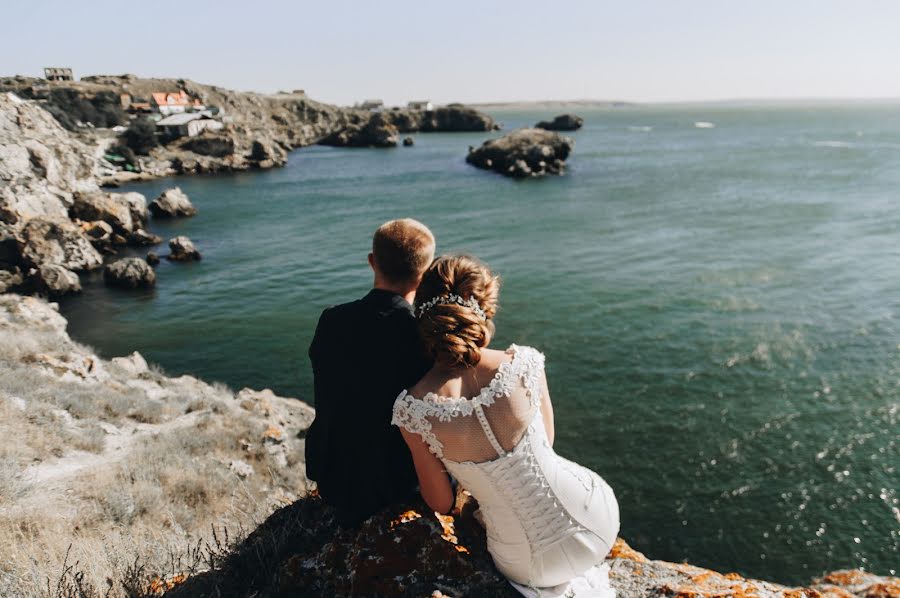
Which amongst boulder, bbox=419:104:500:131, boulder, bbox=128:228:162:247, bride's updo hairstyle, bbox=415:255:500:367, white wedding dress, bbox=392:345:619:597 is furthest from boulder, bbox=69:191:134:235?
boulder, bbox=419:104:500:131

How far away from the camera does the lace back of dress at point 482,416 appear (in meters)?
3.04

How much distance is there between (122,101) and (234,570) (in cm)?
10672

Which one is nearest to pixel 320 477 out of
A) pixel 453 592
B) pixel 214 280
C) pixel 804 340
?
pixel 453 592

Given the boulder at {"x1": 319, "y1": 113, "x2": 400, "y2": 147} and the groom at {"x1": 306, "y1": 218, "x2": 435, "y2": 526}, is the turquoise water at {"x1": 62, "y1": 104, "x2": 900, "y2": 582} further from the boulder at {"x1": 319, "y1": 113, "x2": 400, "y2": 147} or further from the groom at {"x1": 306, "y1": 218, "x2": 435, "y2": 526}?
the boulder at {"x1": 319, "y1": 113, "x2": 400, "y2": 147}

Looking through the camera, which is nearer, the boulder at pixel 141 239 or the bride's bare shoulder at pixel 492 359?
the bride's bare shoulder at pixel 492 359

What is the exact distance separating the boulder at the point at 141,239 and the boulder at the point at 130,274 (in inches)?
265

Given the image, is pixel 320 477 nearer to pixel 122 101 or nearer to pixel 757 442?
pixel 757 442

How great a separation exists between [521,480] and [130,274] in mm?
26672

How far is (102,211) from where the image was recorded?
106ft

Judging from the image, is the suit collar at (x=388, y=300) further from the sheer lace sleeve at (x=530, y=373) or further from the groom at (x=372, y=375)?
the sheer lace sleeve at (x=530, y=373)

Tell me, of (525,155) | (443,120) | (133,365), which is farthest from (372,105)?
(133,365)

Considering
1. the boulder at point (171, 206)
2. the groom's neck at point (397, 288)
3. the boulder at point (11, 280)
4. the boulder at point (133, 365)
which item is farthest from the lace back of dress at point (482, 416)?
the boulder at point (171, 206)

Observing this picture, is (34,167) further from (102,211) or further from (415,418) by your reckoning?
(415,418)

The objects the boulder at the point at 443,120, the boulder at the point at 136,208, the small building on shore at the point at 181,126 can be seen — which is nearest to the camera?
the boulder at the point at 136,208
